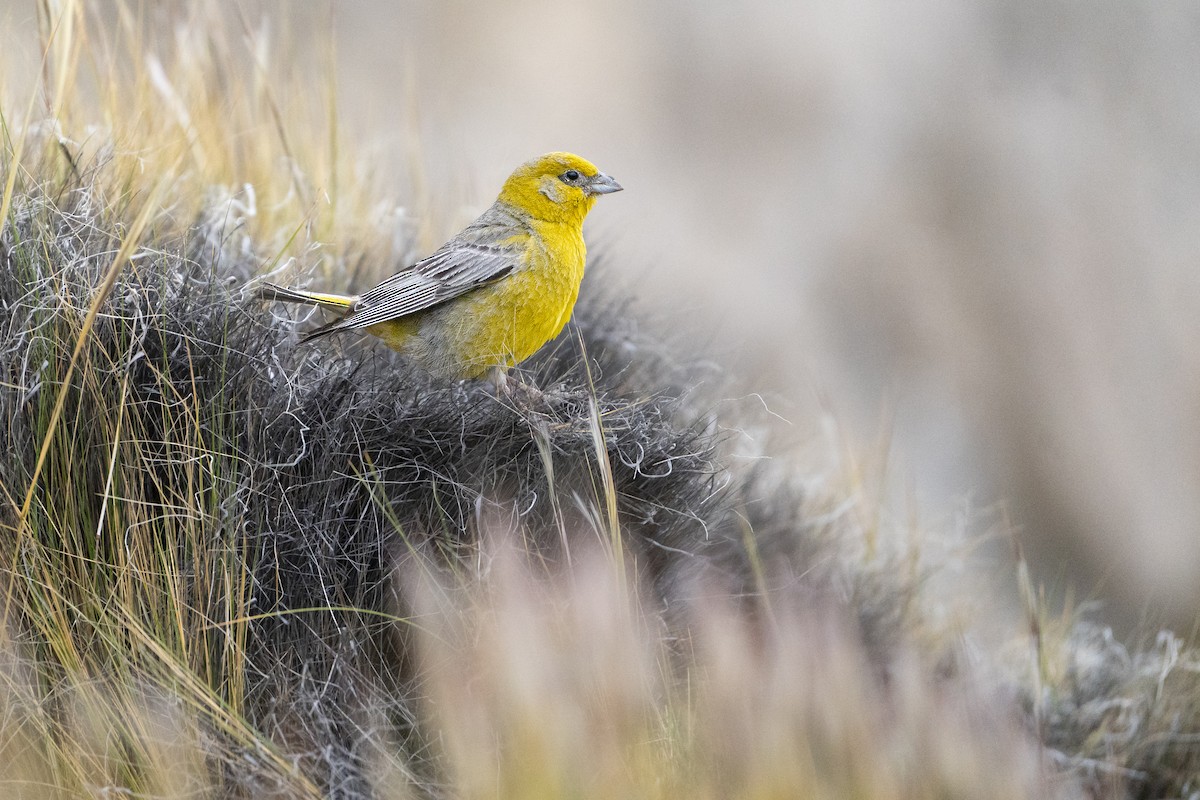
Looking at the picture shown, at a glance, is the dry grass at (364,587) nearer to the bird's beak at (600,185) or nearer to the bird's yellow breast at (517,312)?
the bird's yellow breast at (517,312)

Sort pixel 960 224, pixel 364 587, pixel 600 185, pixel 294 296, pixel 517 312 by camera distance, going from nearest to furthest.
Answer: pixel 364 587, pixel 294 296, pixel 517 312, pixel 600 185, pixel 960 224

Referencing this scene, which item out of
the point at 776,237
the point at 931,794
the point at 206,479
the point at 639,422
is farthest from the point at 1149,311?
the point at 206,479

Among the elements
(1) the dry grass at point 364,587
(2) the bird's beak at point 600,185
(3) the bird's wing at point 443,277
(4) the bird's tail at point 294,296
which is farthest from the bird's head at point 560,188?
(4) the bird's tail at point 294,296

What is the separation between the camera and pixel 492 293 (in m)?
3.12

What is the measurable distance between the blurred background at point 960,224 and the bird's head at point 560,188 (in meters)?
1.78

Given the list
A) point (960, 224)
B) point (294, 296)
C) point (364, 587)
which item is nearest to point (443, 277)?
point (294, 296)

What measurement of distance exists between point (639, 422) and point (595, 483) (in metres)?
0.29

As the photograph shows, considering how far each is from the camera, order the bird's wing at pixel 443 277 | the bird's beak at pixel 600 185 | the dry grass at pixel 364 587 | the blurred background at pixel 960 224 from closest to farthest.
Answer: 1. the dry grass at pixel 364 587
2. the bird's wing at pixel 443 277
3. the bird's beak at pixel 600 185
4. the blurred background at pixel 960 224

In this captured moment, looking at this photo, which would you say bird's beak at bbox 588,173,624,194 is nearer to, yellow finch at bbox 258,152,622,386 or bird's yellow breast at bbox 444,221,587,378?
yellow finch at bbox 258,152,622,386

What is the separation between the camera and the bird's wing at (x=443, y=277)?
3021 mm

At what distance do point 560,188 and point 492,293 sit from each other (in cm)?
46

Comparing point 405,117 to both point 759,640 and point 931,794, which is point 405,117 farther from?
point 931,794

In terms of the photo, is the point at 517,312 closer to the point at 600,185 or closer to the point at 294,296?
the point at 600,185

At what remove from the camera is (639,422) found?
3107 mm
